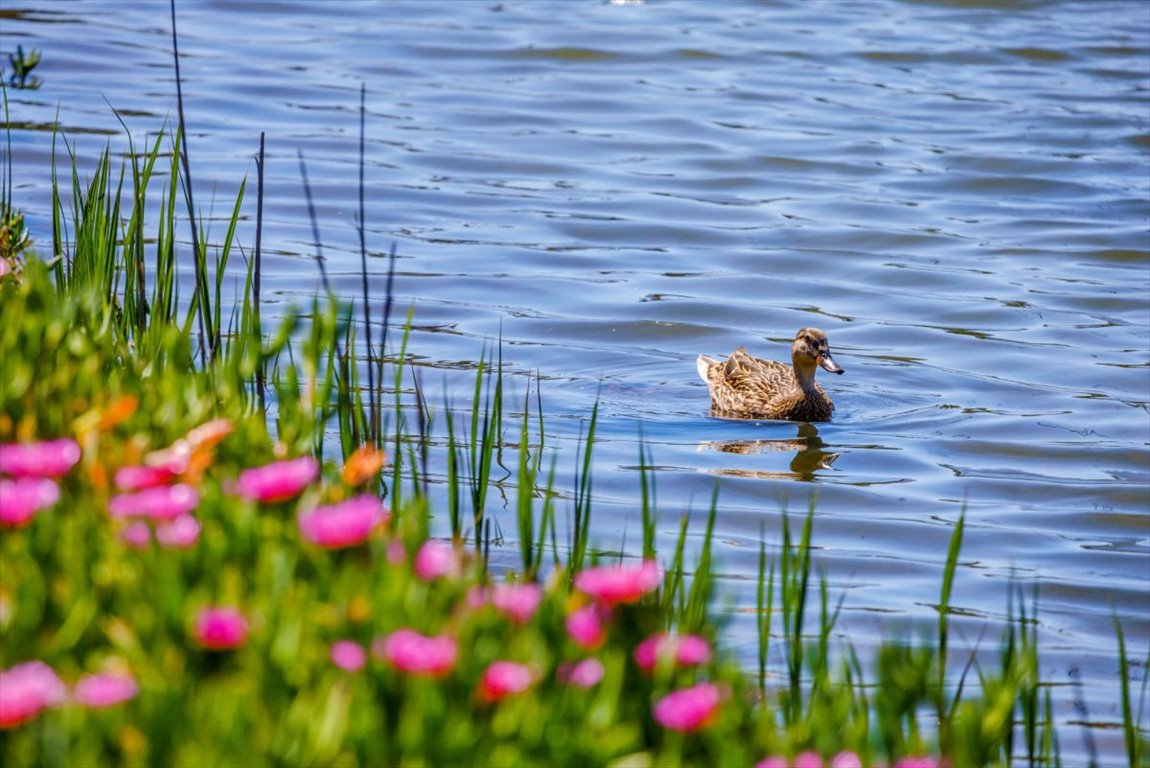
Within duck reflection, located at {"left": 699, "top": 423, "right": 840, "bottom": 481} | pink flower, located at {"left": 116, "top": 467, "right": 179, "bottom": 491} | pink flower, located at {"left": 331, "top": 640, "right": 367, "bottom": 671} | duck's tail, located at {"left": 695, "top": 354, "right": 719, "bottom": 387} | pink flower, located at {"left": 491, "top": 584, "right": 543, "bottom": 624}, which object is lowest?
duck reflection, located at {"left": 699, "top": 423, "right": 840, "bottom": 481}

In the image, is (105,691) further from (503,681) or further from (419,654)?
(503,681)

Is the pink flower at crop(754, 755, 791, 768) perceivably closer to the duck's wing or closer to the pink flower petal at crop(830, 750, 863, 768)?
the pink flower petal at crop(830, 750, 863, 768)

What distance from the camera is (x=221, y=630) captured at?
2553mm

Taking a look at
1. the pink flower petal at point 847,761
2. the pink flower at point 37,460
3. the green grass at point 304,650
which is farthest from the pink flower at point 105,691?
the pink flower petal at point 847,761

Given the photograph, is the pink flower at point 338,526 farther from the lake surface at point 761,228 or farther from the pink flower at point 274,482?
the lake surface at point 761,228

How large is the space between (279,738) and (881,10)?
19788 millimetres

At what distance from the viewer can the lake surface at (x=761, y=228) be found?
297 inches

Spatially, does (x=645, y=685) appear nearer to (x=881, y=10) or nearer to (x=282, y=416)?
(x=282, y=416)

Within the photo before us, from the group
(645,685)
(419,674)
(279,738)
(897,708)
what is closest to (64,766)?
(279,738)

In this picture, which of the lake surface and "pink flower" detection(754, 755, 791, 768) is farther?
the lake surface

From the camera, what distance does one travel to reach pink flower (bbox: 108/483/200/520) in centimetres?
292

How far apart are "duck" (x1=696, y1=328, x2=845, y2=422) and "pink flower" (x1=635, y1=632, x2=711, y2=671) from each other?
6616mm

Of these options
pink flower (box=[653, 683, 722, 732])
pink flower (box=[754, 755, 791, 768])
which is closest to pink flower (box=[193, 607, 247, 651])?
pink flower (box=[653, 683, 722, 732])

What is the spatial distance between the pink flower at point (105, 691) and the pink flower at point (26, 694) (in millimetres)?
33
